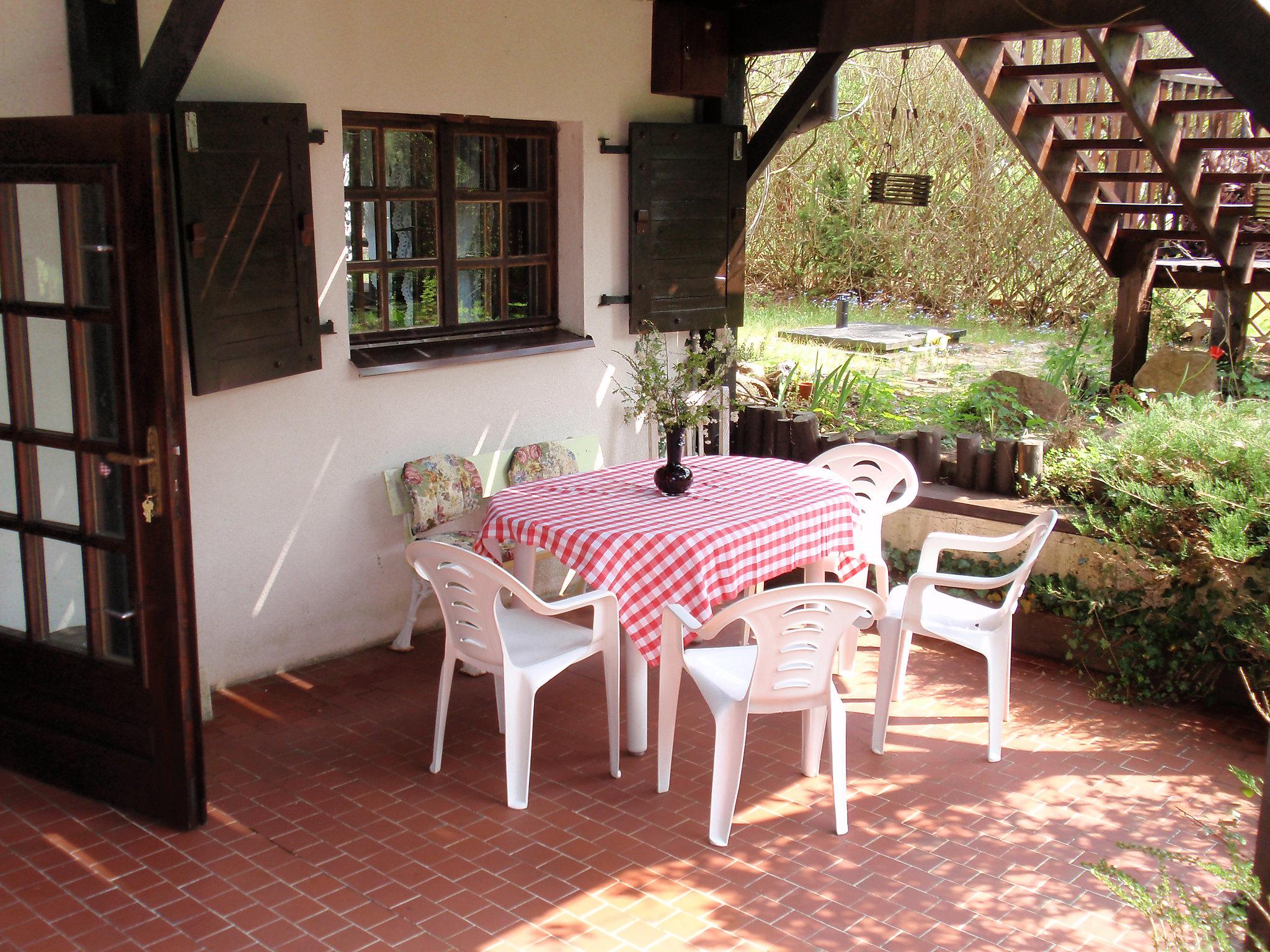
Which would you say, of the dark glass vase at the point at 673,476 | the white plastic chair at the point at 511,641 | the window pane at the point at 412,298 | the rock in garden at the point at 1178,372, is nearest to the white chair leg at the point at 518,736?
the white plastic chair at the point at 511,641

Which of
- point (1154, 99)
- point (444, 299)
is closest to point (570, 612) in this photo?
point (444, 299)

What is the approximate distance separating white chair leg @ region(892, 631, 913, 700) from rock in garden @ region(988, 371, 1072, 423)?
2261 millimetres

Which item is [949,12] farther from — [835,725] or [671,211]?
[835,725]

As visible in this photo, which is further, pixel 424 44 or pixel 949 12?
pixel 949 12

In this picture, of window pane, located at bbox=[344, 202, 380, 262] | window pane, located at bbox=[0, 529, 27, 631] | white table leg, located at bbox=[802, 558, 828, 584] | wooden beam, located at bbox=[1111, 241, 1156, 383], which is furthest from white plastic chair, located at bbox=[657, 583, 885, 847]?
wooden beam, located at bbox=[1111, 241, 1156, 383]

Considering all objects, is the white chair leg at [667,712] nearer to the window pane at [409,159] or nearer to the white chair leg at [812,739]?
the white chair leg at [812,739]

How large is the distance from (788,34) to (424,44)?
2.08m

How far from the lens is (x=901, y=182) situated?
24.6 ft

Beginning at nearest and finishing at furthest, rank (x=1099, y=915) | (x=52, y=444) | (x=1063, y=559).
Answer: (x=1099, y=915), (x=52, y=444), (x=1063, y=559)

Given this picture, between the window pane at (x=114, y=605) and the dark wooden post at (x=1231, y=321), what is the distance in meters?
6.58

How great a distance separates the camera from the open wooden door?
352 cm

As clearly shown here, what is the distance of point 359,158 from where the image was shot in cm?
Answer: 545

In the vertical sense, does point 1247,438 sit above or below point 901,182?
below

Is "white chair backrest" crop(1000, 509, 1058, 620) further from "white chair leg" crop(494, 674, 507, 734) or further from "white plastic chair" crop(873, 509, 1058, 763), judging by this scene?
"white chair leg" crop(494, 674, 507, 734)
